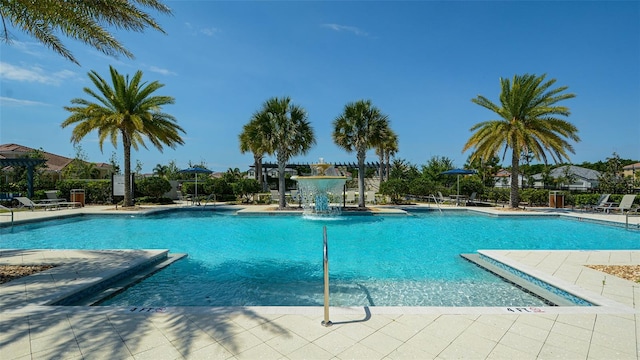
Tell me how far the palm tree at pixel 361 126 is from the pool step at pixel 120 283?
42.5 feet

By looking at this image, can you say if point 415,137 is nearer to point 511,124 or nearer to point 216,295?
point 511,124

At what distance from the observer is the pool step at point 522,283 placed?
461 centimetres

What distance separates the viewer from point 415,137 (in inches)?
1256

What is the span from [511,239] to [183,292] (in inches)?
407

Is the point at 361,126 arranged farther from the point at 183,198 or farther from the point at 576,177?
the point at 576,177

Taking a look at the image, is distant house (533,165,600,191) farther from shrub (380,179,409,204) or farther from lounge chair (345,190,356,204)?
lounge chair (345,190,356,204)

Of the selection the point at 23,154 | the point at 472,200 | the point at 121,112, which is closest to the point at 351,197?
the point at 472,200

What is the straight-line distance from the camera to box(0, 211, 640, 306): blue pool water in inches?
204

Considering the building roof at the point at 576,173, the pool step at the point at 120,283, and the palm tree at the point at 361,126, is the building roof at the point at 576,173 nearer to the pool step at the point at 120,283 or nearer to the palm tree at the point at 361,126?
the palm tree at the point at 361,126

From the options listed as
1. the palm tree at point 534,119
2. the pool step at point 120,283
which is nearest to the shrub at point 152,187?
the pool step at point 120,283

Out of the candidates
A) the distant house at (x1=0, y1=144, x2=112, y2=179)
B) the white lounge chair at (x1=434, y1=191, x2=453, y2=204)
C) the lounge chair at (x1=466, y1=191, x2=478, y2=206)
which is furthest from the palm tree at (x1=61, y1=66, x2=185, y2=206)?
the lounge chair at (x1=466, y1=191, x2=478, y2=206)

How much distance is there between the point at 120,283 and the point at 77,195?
725 inches

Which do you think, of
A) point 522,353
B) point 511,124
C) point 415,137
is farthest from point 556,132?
point 522,353

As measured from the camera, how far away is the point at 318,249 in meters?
8.72
